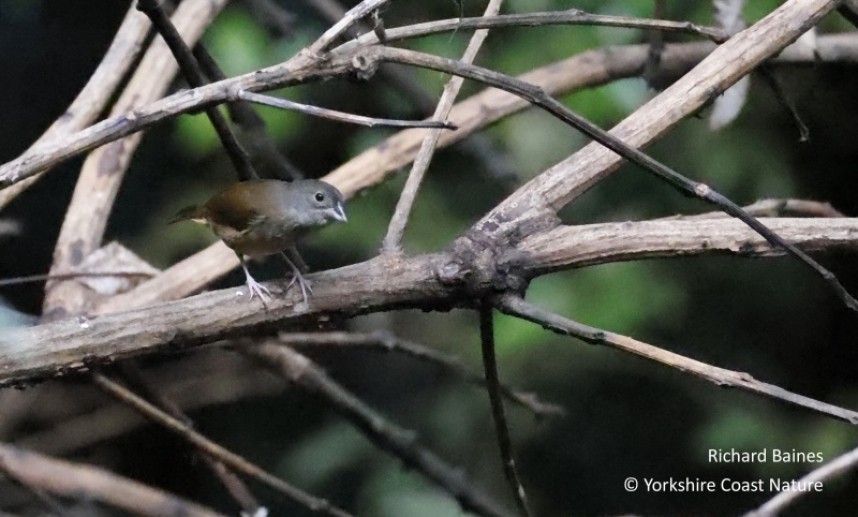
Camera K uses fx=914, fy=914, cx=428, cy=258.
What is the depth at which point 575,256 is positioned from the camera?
1.11 m

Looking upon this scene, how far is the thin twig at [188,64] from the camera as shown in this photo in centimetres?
105

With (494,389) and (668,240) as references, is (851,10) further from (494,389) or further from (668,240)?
(494,389)

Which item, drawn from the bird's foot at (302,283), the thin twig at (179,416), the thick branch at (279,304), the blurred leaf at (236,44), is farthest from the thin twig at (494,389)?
the blurred leaf at (236,44)

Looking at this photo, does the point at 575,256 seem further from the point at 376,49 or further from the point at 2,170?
the point at 2,170

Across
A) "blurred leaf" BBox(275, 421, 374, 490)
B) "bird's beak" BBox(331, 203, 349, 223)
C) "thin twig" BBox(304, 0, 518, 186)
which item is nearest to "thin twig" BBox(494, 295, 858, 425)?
"bird's beak" BBox(331, 203, 349, 223)

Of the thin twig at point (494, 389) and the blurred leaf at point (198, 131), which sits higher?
the blurred leaf at point (198, 131)

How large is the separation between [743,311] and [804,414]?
0.32 meters

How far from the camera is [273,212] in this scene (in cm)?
148

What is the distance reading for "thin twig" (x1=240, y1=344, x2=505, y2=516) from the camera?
180 centimetres

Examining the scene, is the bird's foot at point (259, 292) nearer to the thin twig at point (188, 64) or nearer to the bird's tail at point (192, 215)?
the thin twig at point (188, 64)

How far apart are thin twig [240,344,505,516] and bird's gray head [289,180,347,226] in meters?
0.42

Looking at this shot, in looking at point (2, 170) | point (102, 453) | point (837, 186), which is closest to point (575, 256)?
point (2, 170)

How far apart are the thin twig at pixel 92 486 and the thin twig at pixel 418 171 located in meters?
0.88

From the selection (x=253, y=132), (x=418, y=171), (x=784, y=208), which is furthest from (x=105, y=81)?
(x=784, y=208)
